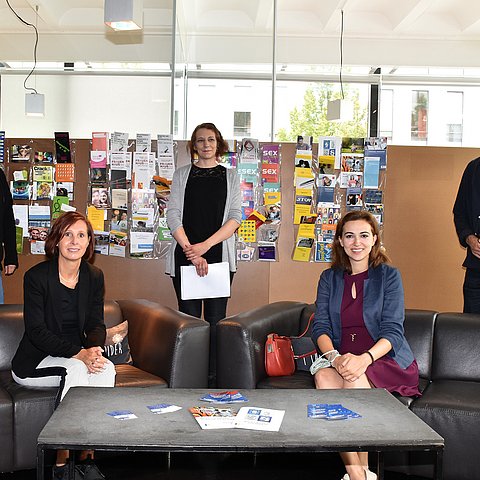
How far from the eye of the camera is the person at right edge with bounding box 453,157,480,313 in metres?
4.41

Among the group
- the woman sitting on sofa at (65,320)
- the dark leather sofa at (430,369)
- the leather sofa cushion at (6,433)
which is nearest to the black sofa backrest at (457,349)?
the dark leather sofa at (430,369)

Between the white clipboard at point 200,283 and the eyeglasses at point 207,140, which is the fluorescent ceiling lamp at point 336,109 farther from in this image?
the white clipboard at point 200,283

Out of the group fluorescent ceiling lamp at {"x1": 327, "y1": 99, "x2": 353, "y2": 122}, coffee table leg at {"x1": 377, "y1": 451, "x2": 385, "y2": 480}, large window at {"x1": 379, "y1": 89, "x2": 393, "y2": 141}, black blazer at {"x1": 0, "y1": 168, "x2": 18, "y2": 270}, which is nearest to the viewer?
coffee table leg at {"x1": 377, "y1": 451, "x2": 385, "y2": 480}

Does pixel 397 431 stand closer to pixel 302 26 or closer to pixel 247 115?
pixel 247 115

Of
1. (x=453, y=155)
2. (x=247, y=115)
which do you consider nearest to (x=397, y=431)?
(x=453, y=155)

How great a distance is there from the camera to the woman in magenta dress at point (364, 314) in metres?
3.51

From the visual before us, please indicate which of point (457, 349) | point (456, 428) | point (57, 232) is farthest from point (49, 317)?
point (457, 349)

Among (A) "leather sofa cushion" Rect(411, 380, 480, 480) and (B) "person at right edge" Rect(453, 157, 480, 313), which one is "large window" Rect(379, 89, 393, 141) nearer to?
(B) "person at right edge" Rect(453, 157, 480, 313)

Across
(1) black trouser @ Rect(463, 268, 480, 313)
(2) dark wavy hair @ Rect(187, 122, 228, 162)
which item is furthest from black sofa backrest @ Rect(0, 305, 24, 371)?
(1) black trouser @ Rect(463, 268, 480, 313)

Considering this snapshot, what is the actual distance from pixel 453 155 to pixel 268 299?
1.70 metres

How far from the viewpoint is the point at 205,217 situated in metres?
4.56

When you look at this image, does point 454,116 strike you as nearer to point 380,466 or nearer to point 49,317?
point 49,317

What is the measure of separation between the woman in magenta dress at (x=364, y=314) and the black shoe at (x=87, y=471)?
1.04 meters

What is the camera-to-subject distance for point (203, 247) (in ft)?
14.7
